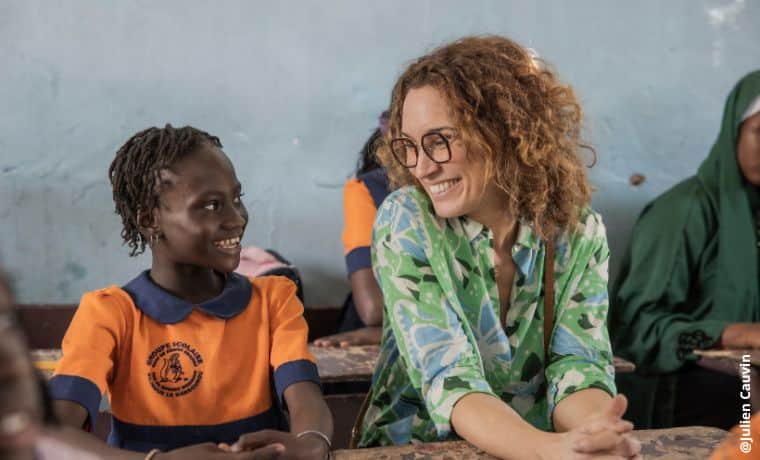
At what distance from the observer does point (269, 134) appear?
347cm

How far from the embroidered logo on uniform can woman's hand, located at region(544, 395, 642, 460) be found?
2.25 feet

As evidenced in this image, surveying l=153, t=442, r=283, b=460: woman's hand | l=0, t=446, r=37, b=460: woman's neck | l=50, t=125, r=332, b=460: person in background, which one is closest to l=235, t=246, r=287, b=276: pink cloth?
l=50, t=125, r=332, b=460: person in background

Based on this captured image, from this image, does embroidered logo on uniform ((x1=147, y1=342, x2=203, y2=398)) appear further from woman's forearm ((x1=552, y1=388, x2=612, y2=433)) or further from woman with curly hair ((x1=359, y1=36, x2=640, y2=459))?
woman's forearm ((x1=552, y1=388, x2=612, y2=433))

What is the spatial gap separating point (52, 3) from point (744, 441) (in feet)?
9.38

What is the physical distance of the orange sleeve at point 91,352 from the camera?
59.2 inches

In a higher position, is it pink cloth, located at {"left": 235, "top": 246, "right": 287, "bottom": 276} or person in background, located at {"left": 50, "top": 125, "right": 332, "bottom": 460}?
person in background, located at {"left": 50, "top": 125, "right": 332, "bottom": 460}

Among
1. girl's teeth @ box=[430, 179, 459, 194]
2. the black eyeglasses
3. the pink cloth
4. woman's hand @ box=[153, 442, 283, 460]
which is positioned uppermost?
the black eyeglasses

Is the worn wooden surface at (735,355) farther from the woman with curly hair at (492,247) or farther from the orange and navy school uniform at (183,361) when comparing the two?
the orange and navy school uniform at (183,361)

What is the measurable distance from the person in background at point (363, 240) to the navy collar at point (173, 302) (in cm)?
133

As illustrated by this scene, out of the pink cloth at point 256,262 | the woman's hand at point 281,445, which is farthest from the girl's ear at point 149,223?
the pink cloth at point 256,262

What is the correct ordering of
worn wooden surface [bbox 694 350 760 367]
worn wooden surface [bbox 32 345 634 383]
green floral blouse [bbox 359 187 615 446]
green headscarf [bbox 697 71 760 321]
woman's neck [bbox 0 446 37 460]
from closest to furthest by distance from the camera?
woman's neck [bbox 0 446 37 460], green floral blouse [bbox 359 187 615 446], worn wooden surface [bbox 32 345 634 383], worn wooden surface [bbox 694 350 760 367], green headscarf [bbox 697 71 760 321]

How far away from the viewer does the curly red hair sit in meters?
1.76

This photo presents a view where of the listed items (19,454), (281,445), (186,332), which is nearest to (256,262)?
(186,332)

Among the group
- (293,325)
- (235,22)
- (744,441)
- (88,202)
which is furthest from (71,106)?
(744,441)
